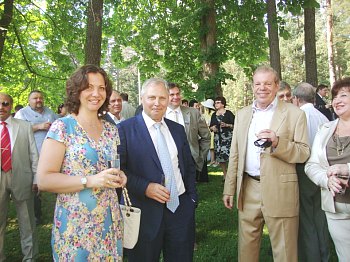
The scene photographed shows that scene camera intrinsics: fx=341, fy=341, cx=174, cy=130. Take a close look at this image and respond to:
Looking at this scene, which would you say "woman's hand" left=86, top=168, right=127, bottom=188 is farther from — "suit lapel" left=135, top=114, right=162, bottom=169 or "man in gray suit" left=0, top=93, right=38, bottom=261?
"man in gray suit" left=0, top=93, right=38, bottom=261

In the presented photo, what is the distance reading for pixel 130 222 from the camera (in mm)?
2498

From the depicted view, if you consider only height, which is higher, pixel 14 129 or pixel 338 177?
pixel 14 129

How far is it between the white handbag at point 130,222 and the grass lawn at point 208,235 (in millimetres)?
2062

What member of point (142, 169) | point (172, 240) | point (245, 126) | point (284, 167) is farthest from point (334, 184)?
point (142, 169)

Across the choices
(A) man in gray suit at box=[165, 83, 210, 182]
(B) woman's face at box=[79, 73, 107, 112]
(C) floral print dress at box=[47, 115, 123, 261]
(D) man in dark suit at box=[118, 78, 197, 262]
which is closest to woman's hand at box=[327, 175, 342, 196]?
(D) man in dark suit at box=[118, 78, 197, 262]

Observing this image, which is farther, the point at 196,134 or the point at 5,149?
the point at 196,134

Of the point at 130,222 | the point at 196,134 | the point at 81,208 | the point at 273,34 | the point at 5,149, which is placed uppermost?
the point at 273,34

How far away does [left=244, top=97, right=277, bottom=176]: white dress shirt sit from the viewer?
3311 millimetres

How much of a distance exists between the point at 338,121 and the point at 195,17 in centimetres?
938

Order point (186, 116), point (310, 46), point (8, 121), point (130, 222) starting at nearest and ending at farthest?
1. point (130, 222)
2. point (8, 121)
3. point (186, 116)
4. point (310, 46)

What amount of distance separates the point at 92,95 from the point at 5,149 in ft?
7.37

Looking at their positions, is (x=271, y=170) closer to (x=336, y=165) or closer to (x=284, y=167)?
(x=284, y=167)

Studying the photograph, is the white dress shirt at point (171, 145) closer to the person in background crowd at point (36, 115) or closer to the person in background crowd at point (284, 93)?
the person in background crowd at point (284, 93)

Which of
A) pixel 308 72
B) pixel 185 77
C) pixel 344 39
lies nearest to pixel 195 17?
pixel 185 77
